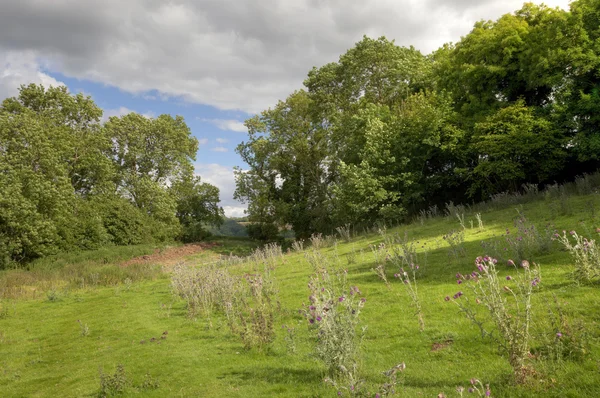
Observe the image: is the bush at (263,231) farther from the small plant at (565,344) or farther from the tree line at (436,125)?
the small plant at (565,344)

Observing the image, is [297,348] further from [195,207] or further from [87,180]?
[195,207]

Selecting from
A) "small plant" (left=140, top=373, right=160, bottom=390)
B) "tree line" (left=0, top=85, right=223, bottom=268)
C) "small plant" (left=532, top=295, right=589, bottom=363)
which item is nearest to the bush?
"tree line" (left=0, top=85, right=223, bottom=268)

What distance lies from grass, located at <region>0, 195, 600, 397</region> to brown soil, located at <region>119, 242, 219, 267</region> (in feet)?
50.9

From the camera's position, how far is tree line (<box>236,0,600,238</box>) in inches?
882

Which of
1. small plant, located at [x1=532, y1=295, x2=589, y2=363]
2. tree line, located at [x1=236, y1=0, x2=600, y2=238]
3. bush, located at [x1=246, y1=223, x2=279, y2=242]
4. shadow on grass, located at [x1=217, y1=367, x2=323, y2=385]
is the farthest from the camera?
bush, located at [x1=246, y1=223, x2=279, y2=242]

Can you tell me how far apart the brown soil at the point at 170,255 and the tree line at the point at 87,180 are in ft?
13.4

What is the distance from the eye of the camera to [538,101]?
86.6 feet

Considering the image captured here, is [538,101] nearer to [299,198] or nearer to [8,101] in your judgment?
[299,198]

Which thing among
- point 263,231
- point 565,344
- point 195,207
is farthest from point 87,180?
point 565,344

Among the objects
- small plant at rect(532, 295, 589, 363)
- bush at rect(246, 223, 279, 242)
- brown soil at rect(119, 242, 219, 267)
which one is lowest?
small plant at rect(532, 295, 589, 363)

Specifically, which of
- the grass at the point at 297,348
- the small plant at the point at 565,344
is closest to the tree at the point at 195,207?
the grass at the point at 297,348

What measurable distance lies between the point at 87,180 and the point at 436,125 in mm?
37009

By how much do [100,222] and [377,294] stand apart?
3403 centimetres

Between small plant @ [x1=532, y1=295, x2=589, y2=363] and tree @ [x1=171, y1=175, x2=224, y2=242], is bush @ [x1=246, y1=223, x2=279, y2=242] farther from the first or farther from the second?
small plant @ [x1=532, y1=295, x2=589, y2=363]
